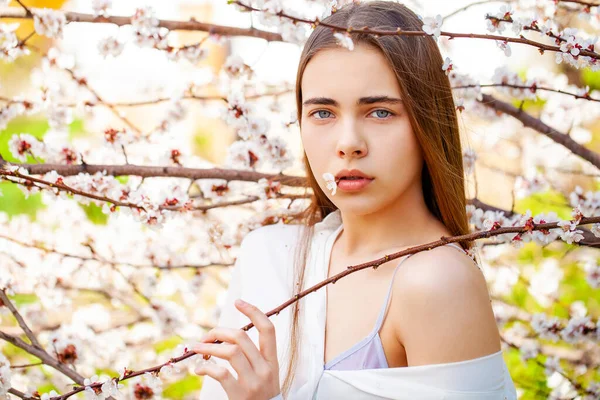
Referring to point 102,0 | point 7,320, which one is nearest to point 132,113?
point 7,320

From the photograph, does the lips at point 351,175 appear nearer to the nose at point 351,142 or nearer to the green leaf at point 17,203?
the nose at point 351,142

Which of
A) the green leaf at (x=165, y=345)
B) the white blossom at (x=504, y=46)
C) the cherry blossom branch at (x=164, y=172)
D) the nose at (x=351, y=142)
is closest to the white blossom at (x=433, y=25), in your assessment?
the white blossom at (x=504, y=46)

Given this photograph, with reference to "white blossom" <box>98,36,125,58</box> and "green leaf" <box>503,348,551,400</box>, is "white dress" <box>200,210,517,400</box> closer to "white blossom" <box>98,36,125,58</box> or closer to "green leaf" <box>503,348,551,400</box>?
"white blossom" <box>98,36,125,58</box>

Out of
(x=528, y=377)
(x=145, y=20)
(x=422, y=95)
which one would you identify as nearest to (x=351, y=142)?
(x=422, y=95)

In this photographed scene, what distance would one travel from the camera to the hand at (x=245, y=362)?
3.90 ft

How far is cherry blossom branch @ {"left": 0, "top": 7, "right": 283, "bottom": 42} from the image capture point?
1849 mm

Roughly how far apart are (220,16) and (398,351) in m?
5.19

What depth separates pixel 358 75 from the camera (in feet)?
4.24

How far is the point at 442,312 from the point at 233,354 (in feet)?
1.22

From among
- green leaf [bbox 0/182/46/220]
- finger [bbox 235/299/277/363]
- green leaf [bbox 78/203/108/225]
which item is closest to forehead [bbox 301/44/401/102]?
finger [bbox 235/299/277/363]

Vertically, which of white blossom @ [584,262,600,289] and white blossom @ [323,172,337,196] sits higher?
white blossom @ [584,262,600,289]

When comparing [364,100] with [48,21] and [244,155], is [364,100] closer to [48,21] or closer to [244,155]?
[244,155]

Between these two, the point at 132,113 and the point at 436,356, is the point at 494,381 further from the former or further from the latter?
the point at 132,113

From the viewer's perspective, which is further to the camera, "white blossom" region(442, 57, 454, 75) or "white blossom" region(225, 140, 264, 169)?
"white blossom" region(225, 140, 264, 169)
